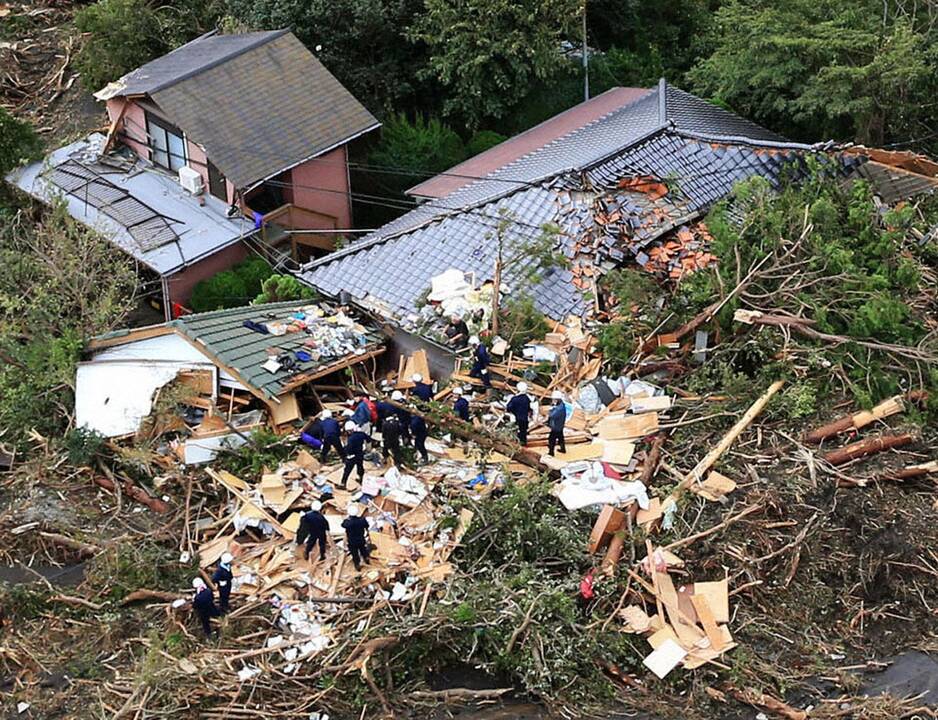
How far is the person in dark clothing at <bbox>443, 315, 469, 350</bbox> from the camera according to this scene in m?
15.8

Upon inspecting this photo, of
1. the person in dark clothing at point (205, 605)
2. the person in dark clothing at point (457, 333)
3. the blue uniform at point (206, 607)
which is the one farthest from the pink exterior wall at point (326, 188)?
the blue uniform at point (206, 607)

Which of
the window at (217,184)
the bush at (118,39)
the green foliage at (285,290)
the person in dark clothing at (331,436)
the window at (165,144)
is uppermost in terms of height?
the bush at (118,39)

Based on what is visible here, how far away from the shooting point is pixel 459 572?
12.5m

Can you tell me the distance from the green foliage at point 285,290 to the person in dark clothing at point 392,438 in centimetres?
437

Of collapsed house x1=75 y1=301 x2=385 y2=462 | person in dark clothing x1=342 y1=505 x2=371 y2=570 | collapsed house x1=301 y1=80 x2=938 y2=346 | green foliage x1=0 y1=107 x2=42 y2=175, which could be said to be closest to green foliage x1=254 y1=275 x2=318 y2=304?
collapsed house x1=301 y1=80 x2=938 y2=346

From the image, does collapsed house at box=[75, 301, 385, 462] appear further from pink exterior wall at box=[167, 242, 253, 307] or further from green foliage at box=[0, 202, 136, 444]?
pink exterior wall at box=[167, 242, 253, 307]

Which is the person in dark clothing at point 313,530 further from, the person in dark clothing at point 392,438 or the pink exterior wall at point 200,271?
the pink exterior wall at point 200,271

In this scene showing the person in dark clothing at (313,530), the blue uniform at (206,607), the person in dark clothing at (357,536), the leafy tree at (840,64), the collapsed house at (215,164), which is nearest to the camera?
Answer: the blue uniform at (206,607)

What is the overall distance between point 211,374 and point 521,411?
4692 millimetres

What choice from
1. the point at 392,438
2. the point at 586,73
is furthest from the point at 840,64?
the point at 392,438

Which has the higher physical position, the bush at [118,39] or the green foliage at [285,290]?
the bush at [118,39]

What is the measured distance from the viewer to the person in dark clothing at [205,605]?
1186 cm

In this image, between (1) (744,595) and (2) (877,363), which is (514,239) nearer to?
(2) (877,363)

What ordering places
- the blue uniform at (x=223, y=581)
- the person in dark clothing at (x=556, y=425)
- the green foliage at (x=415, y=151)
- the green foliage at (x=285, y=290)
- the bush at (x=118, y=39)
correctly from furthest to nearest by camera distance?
1. the bush at (x=118, y=39)
2. the green foliage at (x=415, y=151)
3. the green foliage at (x=285, y=290)
4. the person in dark clothing at (x=556, y=425)
5. the blue uniform at (x=223, y=581)
